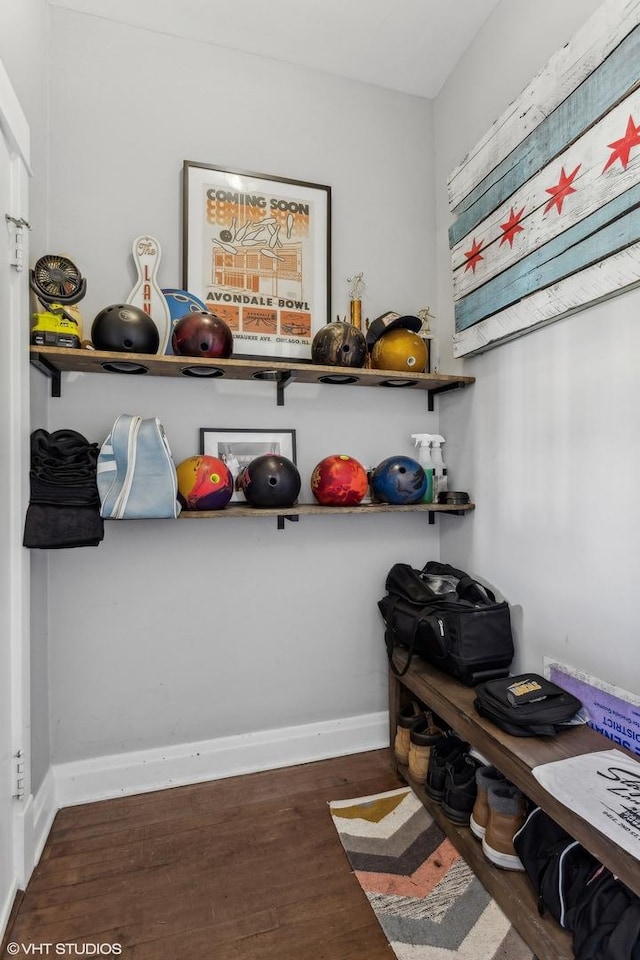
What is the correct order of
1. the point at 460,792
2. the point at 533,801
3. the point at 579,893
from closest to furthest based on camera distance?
the point at 579,893 → the point at 533,801 → the point at 460,792

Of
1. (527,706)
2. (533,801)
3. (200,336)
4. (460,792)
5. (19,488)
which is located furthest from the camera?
(200,336)

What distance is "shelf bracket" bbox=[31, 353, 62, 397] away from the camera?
182cm

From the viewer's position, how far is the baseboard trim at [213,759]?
6.67ft

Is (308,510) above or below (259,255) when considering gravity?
below

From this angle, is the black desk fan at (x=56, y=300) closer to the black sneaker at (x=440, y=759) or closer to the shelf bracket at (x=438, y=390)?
the shelf bracket at (x=438, y=390)

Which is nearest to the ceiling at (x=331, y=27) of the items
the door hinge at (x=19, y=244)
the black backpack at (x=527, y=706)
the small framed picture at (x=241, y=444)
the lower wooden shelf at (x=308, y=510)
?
the door hinge at (x=19, y=244)

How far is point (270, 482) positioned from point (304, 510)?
0.18 metres

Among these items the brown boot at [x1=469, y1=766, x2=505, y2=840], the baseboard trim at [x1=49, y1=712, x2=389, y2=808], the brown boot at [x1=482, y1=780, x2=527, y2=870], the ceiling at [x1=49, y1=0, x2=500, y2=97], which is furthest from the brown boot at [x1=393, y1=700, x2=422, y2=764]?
the ceiling at [x1=49, y1=0, x2=500, y2=97]

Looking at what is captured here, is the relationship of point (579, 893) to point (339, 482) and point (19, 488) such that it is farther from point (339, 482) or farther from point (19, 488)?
point (19, 488)

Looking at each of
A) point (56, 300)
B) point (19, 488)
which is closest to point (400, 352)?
point (56, 300)

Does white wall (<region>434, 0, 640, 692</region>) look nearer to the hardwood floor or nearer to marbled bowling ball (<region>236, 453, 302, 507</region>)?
marbled bowling ball (<region>236, 453, 302, 507</region>)

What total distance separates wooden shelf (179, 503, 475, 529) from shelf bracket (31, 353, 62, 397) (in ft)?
2.40

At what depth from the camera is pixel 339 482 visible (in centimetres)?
205

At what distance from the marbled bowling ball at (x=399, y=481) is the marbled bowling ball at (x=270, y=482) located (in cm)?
40
